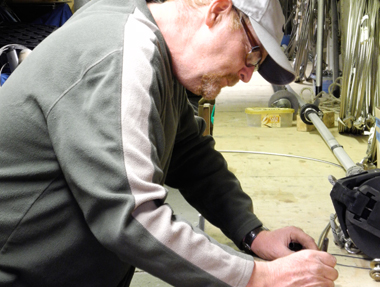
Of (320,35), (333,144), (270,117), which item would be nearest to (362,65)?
(333,144)

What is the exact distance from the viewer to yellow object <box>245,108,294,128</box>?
339 centimetres

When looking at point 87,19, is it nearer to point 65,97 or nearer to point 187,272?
point 65,97

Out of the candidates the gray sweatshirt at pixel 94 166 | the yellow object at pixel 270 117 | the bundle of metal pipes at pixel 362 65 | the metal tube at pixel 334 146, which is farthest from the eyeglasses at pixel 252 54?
the yellow object at pixel 270 117

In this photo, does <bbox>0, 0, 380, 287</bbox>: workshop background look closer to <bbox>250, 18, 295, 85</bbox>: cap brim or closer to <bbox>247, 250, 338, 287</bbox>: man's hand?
<bbox>247, 250, 338, 287</bbox>: man's hand

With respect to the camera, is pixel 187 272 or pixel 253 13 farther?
pixel 253 13

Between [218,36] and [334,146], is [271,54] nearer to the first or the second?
Result: [218,36]

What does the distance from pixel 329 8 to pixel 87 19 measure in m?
4.32

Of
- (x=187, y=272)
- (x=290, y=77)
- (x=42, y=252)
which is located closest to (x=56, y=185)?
(x=42, y=252)

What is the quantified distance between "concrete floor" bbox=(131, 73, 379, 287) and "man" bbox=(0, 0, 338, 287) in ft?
1.60


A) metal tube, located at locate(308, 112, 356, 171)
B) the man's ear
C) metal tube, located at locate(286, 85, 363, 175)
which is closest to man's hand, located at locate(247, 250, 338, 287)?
the man's ear

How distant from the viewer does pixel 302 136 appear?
3135 mm

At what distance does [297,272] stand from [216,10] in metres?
0.62

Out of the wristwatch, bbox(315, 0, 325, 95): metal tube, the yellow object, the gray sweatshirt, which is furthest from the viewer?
bbox(315, 0, 325, 95): metal tube

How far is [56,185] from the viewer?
0.85 metres
